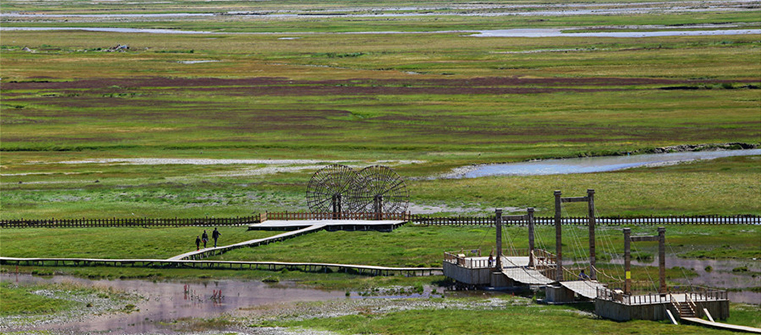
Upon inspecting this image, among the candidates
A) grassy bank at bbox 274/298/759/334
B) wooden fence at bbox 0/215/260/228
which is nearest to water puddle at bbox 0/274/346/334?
grassy bank at bbox 274/298/759/334

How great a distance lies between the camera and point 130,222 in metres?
83.4

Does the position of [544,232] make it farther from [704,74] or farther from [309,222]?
[704,74]

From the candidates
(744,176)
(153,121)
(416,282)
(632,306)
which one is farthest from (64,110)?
(632,306)

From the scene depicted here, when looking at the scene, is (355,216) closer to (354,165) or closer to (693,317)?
(354,165)

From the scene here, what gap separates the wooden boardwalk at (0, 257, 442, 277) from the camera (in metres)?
64.1

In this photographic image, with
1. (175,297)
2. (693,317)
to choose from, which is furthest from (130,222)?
(693,317)

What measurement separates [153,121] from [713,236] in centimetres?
9798

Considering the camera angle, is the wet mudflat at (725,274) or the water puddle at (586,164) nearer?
the wet mudflat at (725,274)

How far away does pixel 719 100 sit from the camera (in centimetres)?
15675

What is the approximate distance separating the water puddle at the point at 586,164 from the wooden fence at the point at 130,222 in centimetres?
2773

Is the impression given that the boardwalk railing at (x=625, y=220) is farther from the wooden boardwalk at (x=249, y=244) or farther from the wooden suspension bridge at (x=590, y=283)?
the wooden suspension bridge at (x=590, y=283)

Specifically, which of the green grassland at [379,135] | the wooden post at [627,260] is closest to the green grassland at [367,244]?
the green grassland at [379,135]

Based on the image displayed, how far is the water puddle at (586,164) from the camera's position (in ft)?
344

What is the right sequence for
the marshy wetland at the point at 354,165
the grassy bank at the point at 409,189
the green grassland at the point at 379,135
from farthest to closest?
the green grassland at the point at 379,135 < the grassy bank at the point at 409,189 < the marshy wetland at the point at 354,165
